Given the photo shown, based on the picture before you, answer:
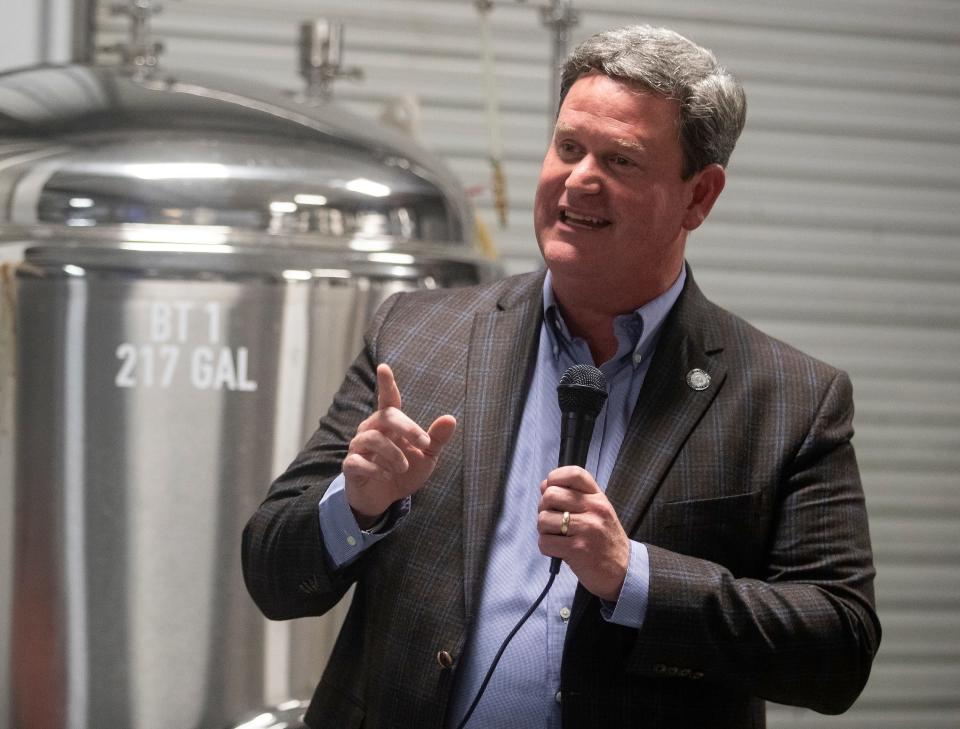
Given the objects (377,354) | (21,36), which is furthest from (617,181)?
(21,36)

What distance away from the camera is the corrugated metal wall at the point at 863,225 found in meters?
4.34

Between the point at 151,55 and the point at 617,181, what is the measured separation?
4.54 feet

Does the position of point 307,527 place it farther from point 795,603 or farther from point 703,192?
point 703,192

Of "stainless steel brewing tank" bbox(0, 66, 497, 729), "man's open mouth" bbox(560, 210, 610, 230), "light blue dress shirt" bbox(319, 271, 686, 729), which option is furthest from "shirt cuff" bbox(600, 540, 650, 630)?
"stainless steel brewing tank" bbox(0, 66, 497, 729)

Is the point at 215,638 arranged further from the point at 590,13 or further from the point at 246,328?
the point at 590,13

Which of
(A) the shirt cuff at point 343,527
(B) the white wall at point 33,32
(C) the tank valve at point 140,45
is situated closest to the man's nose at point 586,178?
(A) the shirt cuff at point 343,527

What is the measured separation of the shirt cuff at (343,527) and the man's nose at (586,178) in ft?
1.55

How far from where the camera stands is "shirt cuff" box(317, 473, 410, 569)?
1679mm

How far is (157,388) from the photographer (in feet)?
7.68

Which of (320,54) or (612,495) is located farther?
(320,54)

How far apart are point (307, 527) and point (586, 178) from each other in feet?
1.92

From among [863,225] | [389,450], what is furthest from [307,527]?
[863,225]

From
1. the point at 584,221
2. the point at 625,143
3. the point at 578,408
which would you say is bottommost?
the point at 578,408

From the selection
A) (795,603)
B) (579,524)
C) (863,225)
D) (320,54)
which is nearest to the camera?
(579,524)
